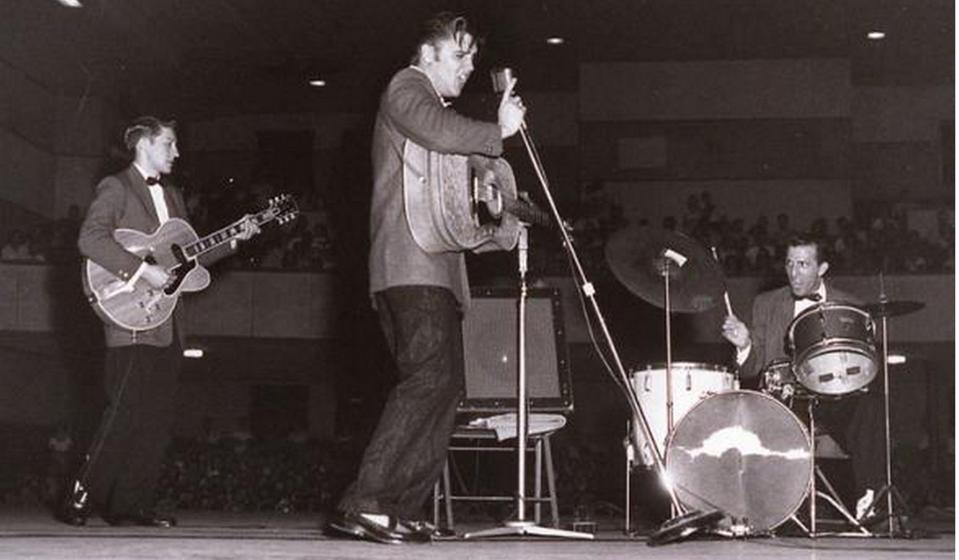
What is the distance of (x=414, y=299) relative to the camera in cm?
425

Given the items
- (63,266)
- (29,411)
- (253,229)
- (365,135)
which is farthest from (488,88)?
(253,229)

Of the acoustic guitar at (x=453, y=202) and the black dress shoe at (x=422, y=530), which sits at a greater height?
the acoustic guitar at (x=453, y=202)

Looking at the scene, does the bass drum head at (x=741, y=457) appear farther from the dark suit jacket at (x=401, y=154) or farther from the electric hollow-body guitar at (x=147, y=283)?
the electric hollow-body guitar at (x=147, y=283)

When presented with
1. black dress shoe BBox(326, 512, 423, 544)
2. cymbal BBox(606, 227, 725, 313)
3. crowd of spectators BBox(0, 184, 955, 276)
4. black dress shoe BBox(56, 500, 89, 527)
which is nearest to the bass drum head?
cymbal BBox(606, 227, 725, 313)

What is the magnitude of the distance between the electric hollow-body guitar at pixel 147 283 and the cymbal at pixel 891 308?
9.50 feet

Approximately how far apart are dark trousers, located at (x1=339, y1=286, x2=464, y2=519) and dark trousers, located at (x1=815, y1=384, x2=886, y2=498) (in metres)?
2.97

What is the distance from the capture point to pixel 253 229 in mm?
5945

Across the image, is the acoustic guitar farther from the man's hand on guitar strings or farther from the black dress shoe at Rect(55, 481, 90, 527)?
the black dress shoe at Rect(55, 481, 90, 527)

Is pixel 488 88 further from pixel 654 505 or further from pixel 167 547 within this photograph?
pixel 167 547

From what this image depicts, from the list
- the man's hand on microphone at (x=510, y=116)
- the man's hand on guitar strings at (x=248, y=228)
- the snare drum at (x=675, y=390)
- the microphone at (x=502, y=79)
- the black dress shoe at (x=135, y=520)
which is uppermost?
the microphone at (x=502, y=79)

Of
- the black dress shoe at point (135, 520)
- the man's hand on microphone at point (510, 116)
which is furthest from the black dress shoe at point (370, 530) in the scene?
the black dress shoe at point (135, 520)

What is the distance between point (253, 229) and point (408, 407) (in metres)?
2.05

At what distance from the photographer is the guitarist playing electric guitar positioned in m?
5.54

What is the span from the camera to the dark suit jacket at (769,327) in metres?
6.54
